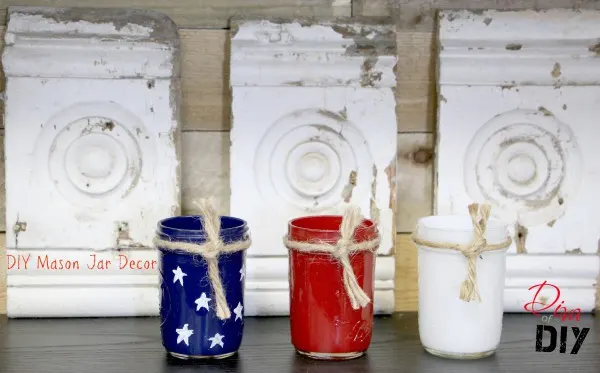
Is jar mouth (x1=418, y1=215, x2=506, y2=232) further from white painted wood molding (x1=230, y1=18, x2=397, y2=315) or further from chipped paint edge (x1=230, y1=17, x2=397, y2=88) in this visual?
chipped paint edge (x1=230, y1=17, x2=397, y2=88)

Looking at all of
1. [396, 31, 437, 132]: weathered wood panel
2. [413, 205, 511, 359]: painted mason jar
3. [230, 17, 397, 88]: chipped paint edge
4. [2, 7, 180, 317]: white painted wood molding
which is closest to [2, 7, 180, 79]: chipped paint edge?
[2, 7, 180, 317]: white painted wood molding

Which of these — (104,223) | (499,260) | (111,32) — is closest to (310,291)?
(499,260)

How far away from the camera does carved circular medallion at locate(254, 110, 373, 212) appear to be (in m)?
1.30

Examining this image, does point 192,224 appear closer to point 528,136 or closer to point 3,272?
point 3,272

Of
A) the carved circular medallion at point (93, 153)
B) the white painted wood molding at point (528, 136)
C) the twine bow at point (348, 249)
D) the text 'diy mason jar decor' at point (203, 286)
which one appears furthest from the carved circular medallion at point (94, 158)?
the white painted wood molding at point (528, 136)

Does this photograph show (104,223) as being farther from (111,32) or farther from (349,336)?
(349,336)

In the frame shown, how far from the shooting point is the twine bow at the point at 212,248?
42.5 inches

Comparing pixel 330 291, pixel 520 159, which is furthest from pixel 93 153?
pixel 520 159

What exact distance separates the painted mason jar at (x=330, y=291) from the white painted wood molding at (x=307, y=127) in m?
0.17

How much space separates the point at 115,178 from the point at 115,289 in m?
0.16

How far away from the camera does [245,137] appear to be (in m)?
1.29

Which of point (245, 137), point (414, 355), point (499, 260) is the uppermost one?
point (245, 137)

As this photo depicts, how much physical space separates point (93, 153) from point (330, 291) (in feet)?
1.37

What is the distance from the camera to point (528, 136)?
1326mm
